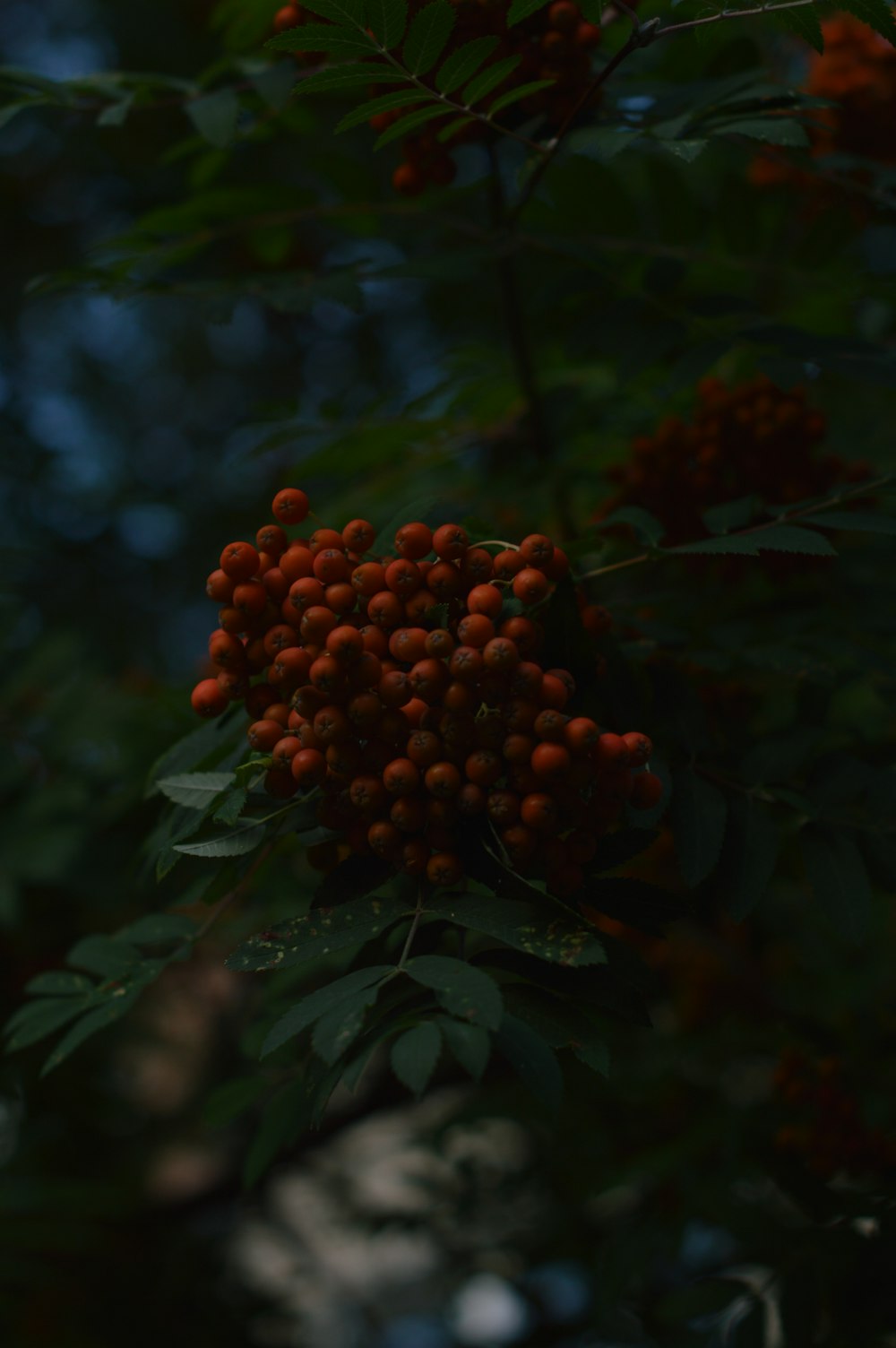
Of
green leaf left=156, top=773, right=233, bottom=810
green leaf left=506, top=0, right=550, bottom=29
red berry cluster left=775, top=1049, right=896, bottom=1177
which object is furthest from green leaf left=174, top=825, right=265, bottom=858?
red berry cluster left=775, top=1049, right=896, bottom=1177

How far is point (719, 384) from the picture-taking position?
1813 mm

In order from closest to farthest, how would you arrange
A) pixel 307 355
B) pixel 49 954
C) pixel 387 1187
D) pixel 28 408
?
pixel 49 954 → pixel 387 1187 → pixel 28 408 → pixel 307 355

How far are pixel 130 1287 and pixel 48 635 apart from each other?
182 cm

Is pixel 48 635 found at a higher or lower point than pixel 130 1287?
higher

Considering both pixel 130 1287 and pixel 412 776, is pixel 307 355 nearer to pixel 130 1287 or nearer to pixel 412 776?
pixel 130 1287

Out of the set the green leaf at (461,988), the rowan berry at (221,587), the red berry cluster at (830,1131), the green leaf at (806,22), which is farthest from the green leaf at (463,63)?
the red berry cluster at (830,1131)

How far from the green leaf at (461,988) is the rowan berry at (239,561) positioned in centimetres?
44

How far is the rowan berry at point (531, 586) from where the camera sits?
107cm

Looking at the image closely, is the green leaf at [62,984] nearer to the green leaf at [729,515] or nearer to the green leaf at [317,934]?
the green leaf at [317,934]

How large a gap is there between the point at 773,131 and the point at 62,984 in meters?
1.40

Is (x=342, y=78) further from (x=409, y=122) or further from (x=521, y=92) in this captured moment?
(x=521, y=92)

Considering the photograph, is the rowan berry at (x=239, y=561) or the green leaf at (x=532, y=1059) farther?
the rowan berry at (x=239, y=561)

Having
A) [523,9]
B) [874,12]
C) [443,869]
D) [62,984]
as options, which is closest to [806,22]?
[874,12]

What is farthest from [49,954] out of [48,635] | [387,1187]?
[387,1187]
